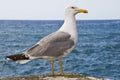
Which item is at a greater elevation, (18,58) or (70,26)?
(70,26)

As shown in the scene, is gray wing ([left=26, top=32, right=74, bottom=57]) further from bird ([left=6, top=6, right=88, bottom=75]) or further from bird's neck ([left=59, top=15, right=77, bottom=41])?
bird's neck ([left=59, top=15, right=77, bottom=41])

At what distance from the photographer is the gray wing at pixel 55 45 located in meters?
10.0

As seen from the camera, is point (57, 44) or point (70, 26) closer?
point (57, 44)

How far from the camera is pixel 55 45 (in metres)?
10.1

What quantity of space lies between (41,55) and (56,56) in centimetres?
36

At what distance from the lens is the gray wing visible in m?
10.0
